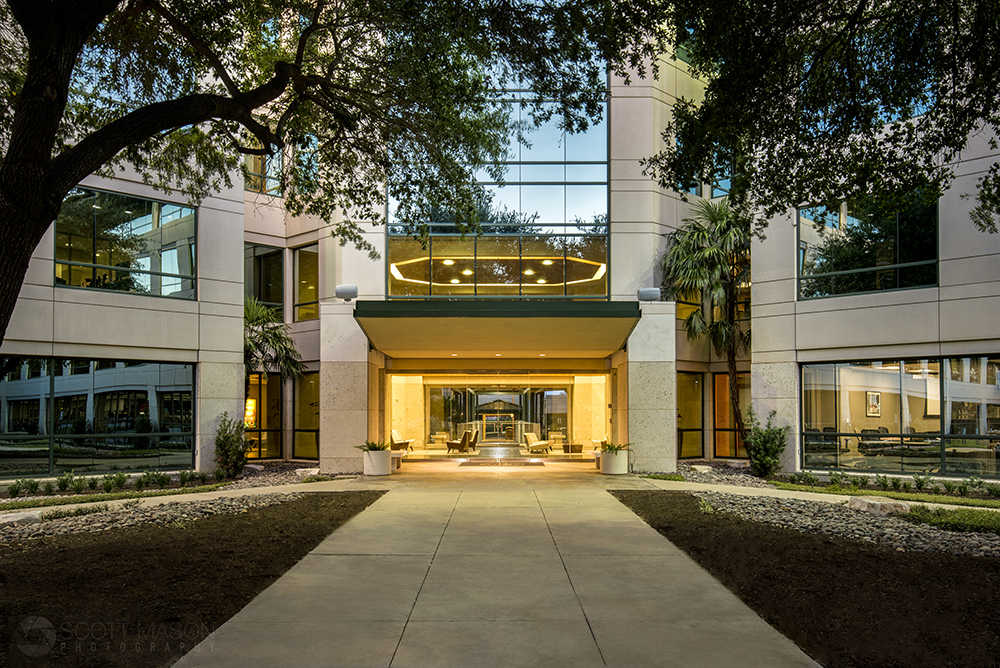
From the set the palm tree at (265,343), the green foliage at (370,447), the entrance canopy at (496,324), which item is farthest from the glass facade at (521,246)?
the palm tree at (265,343)

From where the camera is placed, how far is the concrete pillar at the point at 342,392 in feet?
61.8

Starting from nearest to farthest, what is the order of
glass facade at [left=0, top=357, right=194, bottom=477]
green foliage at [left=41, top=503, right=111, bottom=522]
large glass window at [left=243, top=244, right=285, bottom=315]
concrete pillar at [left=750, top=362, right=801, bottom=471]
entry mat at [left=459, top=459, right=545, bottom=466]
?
green foliage at [left=41, top=503, right=111, bottom=522] < glass facade at [left=0, top=357, right=194, bottom=477] < concrete pillar at [left=750, top=362, right=801, bottom=471] < entry mat at [left=459, top=459, right=545, bottom=466] < large glass window at [left=243, top=244, right=285, bottom=315]

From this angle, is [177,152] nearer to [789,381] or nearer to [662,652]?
[662,652]

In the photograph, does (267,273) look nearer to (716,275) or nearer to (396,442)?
(396,442)

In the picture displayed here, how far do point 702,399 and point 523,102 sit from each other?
52.9 ft

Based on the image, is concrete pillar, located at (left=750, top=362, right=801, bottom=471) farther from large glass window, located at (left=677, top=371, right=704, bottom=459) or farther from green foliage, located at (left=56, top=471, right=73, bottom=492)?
green foliage, located at (left=56, top=471, right=73, bottom=492)

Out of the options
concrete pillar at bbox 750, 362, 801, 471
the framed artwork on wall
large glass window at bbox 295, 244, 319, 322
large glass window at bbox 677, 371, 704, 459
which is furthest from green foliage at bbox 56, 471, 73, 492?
the framed artwork on wall

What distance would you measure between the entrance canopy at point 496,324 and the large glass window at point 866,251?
5404 millimetres

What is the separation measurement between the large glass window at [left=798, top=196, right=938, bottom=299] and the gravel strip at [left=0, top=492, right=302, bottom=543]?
1371 centimetres

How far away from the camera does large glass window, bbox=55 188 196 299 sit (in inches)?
659

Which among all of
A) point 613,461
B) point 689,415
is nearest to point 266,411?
point 613,461

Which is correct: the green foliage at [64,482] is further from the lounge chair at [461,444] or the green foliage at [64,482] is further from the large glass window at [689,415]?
the large glass window at [689,415]

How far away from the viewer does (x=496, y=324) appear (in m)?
17.2

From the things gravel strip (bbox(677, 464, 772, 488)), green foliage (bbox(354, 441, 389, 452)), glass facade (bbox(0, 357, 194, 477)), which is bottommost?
gravel strip (bbox(677, 464, 772, 488))
